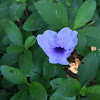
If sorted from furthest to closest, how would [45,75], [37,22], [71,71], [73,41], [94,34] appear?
[71,71] → [37,22] → [45,75] → [94,34] → [73,41]

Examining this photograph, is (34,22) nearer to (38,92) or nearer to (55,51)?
(55,51)

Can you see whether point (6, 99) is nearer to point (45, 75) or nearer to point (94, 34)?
point (45, 75)

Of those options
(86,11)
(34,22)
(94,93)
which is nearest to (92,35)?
(86,11)

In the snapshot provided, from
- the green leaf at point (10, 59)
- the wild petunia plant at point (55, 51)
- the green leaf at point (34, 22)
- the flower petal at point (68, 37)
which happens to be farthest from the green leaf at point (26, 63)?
the flower petal at point (68, 37)

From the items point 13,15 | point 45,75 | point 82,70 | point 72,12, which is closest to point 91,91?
point 82,70

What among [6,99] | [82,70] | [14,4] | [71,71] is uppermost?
[14,4]

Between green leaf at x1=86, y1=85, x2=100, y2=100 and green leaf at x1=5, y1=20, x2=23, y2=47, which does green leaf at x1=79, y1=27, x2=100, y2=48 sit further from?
green leaf at x1=5, y1=20, x2=23, y2=47
